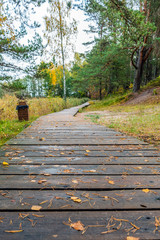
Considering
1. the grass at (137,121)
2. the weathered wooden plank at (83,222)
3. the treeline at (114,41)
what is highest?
the treeline at (114,41)

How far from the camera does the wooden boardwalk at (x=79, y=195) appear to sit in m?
1.08

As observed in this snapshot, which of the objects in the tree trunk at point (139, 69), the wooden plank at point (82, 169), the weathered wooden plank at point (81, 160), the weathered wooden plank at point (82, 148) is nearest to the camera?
the wooden plank at point (82, 169)

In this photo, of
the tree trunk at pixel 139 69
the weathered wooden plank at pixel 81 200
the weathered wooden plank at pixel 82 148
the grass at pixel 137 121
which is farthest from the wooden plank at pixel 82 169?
the tree trunk at pixel 139 69

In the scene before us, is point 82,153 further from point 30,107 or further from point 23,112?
point 30,107

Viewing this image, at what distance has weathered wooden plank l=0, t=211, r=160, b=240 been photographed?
103cm

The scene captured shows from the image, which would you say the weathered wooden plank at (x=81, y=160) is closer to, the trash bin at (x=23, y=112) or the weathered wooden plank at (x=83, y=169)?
the weathered wooden plank at (x=83, y=169)

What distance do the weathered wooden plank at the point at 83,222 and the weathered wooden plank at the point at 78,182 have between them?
381mm

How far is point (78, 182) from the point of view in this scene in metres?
1.71

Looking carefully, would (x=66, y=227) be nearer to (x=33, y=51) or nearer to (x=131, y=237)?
(x=131, y=237)

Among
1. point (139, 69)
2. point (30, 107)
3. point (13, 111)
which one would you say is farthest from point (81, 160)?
point (139, 69)

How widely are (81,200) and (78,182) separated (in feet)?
1.05

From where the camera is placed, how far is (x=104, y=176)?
72.9 inches

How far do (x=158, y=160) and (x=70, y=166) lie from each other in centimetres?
120

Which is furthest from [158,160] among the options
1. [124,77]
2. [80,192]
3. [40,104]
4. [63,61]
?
[124,77]
